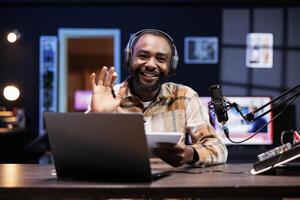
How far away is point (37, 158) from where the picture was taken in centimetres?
478

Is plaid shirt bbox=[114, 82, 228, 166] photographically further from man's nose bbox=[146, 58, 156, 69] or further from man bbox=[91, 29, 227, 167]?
man's nose bbox=[146, 58, 156, 69]

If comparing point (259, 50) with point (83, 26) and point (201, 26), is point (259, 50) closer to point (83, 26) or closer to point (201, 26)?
point (201, 26)

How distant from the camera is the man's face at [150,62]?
1.83 m

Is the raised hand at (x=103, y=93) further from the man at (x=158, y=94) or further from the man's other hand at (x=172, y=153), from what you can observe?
the man's other hand at (x=172, y=153)

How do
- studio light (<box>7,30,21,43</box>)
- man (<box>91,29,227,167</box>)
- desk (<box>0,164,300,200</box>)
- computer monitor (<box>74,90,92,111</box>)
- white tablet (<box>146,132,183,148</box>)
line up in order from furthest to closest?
computer monitor (<box>74,90,92,111</box>) < studio light (<box>7,30,21,43</box>) < man (<box>91,29,227,167</box>) < white tablet (<box>146,132,183,148</box>) < desk (<box>0,164,300,200</box>)

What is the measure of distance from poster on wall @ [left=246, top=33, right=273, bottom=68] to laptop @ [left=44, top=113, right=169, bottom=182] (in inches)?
178

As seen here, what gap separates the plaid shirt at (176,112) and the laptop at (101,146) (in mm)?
595

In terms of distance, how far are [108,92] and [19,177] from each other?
488 mm

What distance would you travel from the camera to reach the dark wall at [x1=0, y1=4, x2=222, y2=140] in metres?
5.52

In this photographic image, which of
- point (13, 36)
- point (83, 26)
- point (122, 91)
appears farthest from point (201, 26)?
point (122, 91)

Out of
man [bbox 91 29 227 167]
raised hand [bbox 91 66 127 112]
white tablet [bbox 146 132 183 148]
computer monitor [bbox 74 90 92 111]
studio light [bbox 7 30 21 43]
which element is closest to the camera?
white tablet [bbox 146 132 183 148]

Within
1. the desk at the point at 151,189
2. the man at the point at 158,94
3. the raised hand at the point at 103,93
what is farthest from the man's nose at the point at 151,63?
the desk at the point at 151,189

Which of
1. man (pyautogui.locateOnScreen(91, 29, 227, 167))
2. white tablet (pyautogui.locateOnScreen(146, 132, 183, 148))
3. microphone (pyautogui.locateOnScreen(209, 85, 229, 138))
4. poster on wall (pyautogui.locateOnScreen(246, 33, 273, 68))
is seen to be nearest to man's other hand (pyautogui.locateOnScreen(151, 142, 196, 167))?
white tablet (pyautogui.locateOnScreen(146, 132, 183, 148))

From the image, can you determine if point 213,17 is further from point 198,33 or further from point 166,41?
point 166,41
